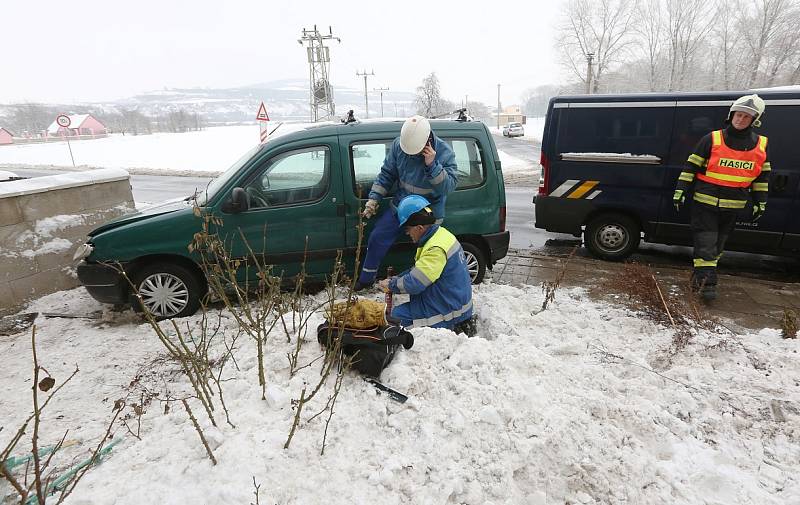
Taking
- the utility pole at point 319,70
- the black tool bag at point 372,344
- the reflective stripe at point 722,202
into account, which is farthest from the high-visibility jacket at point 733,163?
the utility pole at point 319,70

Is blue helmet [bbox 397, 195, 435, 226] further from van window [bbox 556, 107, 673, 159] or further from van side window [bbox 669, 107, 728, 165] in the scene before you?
van side window [bbox 669, 107, 728, 165]

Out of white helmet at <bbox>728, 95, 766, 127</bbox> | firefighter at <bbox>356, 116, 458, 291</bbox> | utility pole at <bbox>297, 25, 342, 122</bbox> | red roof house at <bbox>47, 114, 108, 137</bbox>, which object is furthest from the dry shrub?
red roof house at <bbox>47, 114, 108, 137</bbox>

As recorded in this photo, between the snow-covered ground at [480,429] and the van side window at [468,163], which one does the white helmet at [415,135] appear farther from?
the snow-covered ground at [480,429]

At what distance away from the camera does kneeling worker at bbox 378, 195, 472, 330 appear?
3.19 meters

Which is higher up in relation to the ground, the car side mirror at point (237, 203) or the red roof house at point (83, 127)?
the red roof house at point (83, 127)

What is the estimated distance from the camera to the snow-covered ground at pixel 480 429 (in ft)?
6.18

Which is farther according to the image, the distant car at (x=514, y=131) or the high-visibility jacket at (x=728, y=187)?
the distant car at (x=514, y=131)

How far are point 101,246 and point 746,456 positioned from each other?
5008 millimetres

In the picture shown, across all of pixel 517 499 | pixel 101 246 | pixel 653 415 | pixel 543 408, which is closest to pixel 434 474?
pixel 517 499

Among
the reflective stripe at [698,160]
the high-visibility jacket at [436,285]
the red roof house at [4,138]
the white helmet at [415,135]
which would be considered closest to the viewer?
the high-visibility jacket at [436,285]

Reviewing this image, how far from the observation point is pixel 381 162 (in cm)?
452

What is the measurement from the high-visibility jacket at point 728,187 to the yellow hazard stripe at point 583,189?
1.27 metres

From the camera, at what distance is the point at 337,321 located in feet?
8.95

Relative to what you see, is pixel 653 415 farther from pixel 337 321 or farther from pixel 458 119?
pixel 458 119
